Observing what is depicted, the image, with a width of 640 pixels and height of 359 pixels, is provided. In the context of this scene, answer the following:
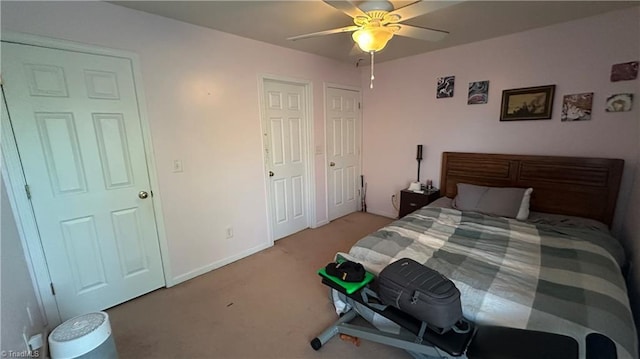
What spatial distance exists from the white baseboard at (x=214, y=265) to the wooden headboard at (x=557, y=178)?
8.84ft

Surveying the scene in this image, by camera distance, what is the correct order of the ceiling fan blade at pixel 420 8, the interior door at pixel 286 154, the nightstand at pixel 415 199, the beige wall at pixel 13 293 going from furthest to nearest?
the nightstand at pixel 415 199
the interior door at pixel 286 154
the ceiling fan blade at pixel 420 8
the beige wall at pixel 13 293

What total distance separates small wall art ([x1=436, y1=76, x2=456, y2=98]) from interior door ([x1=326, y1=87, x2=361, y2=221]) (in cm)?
120

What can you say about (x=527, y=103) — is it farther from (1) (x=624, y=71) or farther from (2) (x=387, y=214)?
(2) (x=387, y=214)

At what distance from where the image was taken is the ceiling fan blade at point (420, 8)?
4.91 ft

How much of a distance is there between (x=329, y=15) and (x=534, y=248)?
2.40m

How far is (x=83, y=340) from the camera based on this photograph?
54.7 inches

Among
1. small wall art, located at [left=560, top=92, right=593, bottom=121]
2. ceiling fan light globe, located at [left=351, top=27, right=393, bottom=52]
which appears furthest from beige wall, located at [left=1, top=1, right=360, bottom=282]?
small wall art, located at [left=560, top=92, right=593, bottom=121]

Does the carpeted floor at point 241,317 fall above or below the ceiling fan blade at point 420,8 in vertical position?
below

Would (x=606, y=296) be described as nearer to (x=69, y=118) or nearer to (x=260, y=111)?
(x=260, y=111)

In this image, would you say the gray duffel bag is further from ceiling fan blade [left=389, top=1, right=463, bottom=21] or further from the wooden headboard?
the wooden headboard

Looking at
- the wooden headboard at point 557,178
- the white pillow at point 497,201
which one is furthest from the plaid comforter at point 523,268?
the wooden headboard at point 557,178

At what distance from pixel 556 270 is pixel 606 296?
249 millimetres

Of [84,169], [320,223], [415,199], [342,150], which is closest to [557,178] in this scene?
[415,199]

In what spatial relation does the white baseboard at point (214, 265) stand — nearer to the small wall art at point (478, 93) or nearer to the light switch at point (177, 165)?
the light switch at point (177, 165)
